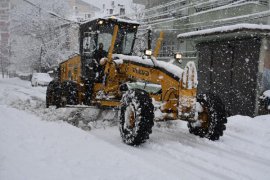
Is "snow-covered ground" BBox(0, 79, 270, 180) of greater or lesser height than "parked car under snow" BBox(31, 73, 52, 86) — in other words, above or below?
above

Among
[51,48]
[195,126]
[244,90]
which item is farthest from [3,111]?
[51,48]

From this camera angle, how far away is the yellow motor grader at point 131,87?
6.94 m

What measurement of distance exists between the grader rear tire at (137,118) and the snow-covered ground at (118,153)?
220 mm

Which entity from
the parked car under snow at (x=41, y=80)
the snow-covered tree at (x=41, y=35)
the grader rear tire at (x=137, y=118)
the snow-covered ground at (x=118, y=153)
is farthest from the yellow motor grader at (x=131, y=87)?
the snow-covered tree at (x=41, y=35)

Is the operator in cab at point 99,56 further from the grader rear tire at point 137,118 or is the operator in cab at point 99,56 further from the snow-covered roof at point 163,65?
the grader rear tire at point 137,118

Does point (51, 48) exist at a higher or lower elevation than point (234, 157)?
higher

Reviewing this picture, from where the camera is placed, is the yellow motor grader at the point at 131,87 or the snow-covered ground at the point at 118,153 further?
the yellow motor grader at the point at 131,87

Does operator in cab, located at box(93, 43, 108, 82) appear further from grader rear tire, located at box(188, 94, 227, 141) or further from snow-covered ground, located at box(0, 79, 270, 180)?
grader rear tire, located at box(188, 94, 227, 141)

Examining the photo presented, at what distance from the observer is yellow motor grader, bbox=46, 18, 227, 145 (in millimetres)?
6941

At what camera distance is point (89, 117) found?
31.2ft

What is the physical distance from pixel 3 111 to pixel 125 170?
20.8 ft

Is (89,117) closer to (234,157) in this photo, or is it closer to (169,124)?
(169,124)

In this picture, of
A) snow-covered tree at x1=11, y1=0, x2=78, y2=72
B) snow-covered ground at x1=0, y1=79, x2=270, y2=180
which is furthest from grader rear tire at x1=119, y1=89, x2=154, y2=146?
snow-covered tree at x1=11, y1=0, x2=78, y2=72

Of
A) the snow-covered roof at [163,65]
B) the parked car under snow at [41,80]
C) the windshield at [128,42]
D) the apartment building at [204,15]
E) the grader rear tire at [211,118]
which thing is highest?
the apartment building at [204,15]
